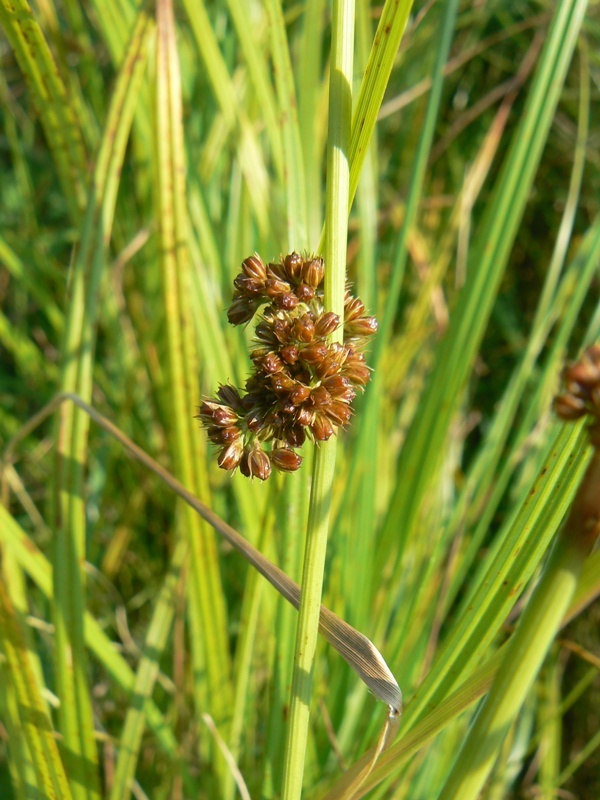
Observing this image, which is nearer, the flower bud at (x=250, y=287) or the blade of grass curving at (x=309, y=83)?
the flower bud at (x=250, y=287)

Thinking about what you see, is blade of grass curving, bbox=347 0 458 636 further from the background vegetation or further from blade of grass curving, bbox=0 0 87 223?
blade of grass curving, bbox=0 0 87 223

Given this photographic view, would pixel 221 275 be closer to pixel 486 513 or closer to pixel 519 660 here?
pixel 486 513

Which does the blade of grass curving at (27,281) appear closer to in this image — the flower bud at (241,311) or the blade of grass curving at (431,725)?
the flower bud at (241,311)

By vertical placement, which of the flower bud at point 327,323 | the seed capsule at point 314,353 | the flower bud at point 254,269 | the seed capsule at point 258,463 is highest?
the flower bud at point 254,269

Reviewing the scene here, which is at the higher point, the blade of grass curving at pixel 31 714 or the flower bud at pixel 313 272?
the flower bud at pixel 313 272

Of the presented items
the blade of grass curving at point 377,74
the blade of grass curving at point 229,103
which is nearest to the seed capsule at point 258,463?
the blade of grass curving at point 377,74

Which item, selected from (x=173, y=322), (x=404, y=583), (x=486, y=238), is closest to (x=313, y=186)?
(x=486, y=238)
